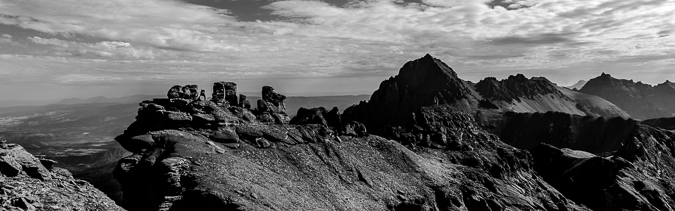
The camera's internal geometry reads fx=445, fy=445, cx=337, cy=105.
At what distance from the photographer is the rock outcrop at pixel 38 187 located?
4547 centimetres

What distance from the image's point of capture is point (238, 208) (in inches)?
2515

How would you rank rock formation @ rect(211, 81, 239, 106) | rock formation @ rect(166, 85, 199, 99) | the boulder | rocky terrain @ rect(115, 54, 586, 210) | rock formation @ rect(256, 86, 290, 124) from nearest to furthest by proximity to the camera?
rocky terrain @ rect(115, 54, 586, 210) → the boulder → rock formation @ rect(166, 85, 199, 99) → rock formation @ rect(211, 81, 239, 106) → rock formation @ rect(256, 86, 290, 124)

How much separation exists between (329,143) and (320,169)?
53.8 ft

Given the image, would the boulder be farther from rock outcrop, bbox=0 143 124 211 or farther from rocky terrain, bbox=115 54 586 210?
rock outcrop, bbox=0 143 124 211

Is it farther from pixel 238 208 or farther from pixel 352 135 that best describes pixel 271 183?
pixel 352 135

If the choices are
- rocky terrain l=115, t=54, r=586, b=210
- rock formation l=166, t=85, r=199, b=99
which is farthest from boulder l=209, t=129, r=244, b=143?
rock formation l=166, t=85, r=199, b=99

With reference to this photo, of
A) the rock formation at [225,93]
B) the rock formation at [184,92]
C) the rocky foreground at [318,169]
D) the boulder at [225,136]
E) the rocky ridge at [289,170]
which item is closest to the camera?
the rocky ridge at [289,170]

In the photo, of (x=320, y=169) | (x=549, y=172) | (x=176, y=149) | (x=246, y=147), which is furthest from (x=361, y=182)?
(x=549, y=172)

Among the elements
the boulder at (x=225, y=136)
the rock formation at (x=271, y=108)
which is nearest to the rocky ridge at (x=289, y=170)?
the boulder at (x=225, y=136)

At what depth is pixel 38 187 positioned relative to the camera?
5047 cm

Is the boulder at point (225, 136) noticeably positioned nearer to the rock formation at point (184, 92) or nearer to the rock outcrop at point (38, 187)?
the rock formation at point (184, 92)

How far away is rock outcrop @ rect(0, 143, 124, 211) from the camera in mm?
45469

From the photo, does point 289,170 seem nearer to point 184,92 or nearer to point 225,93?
point 184,92

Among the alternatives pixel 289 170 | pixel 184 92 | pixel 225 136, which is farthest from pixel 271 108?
pixel 289 170
